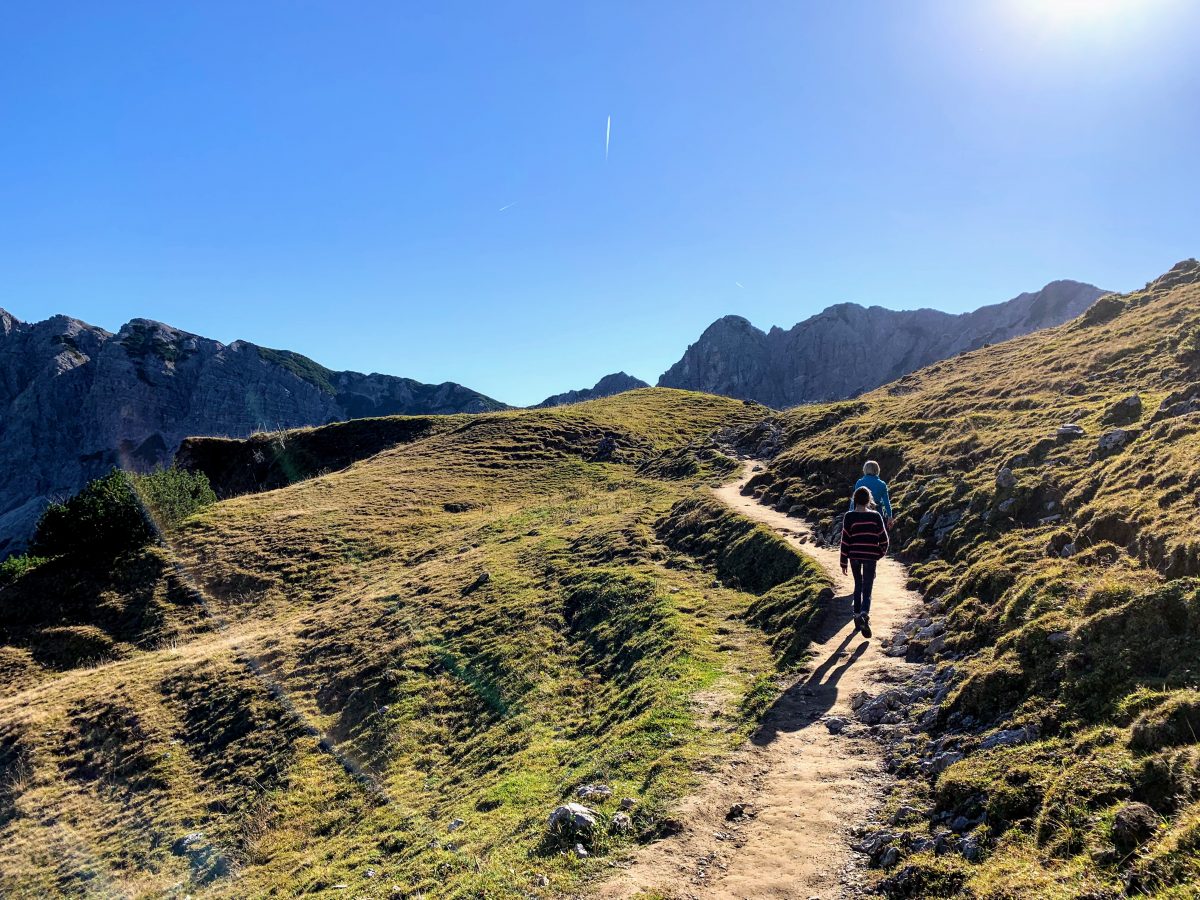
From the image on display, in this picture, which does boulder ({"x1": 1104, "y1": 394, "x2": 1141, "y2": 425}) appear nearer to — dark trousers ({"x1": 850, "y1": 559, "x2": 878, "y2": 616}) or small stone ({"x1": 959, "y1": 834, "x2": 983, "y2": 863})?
dark trousers ({"x1": 850, "y1": 559, "x2": 878, "y2": 616})

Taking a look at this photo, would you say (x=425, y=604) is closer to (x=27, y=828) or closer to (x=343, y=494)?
(x=27, y=828)

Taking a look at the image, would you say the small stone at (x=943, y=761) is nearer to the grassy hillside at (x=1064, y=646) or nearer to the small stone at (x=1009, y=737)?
the grassy hillside at (x=1064, y=646)

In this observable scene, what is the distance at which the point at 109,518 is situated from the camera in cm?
4656

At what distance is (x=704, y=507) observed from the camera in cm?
3462

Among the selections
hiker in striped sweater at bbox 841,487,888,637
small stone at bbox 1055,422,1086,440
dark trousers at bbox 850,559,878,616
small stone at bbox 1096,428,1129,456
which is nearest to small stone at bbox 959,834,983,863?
hiker in striped sweater at bbox 841,487,888,637

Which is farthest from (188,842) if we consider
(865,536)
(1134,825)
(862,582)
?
Answer: (1134,825)

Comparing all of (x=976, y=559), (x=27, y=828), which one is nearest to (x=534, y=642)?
(x=976, y=559)

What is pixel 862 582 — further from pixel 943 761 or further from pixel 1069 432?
pixel 1069 432

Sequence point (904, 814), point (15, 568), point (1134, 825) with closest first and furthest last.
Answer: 1. point (1134, 825)
2. point (904, 814)
3. point (15, 568)

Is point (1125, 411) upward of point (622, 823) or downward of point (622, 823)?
upward

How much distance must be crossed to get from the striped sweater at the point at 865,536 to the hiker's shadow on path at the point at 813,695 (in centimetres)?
238

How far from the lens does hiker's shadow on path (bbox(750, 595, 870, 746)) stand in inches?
493

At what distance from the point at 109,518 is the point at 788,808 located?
5607cm

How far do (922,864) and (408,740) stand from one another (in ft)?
56.4
